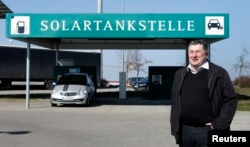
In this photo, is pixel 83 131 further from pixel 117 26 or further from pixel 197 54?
pixel 117 26

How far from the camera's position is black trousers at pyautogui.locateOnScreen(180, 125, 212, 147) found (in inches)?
187

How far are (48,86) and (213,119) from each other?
36920 millimetres

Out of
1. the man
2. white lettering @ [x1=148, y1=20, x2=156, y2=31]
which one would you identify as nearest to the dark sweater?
the man

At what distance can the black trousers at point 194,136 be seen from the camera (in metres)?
4.76

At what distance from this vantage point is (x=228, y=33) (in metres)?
20.4

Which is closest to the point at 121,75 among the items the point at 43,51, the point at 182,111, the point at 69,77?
the point at 69,77

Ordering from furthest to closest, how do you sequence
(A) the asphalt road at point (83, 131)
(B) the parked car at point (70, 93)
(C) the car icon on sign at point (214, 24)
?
(B) the parked car at point (70, 93)
(C) the car icon on sign at point (214, 24)
(A) the asphalt road at point (83, 131)

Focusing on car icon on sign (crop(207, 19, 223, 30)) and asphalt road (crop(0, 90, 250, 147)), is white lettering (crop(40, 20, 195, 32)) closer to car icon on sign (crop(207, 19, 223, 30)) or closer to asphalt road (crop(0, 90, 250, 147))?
car icon on sign (crop(207, 19, 223, 30))

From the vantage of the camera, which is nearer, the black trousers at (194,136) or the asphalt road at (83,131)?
the black trousers at (194,136)

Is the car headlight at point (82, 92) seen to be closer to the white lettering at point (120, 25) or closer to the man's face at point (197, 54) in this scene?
the white lettering at point (120, 25)

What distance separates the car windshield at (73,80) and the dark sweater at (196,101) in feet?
57.1

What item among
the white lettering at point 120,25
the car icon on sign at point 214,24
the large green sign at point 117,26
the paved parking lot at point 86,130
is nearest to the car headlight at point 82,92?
the large green sign at point 117,26

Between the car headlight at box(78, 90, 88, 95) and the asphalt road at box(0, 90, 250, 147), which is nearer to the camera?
the asphalt road at box(0, 90, 250, 147)

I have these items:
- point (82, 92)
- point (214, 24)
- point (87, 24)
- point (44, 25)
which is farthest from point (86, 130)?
point (214, 24)
